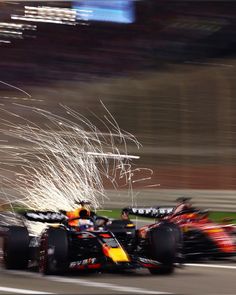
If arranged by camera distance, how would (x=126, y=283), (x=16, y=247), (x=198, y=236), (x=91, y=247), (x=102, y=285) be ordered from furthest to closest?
1. (x=198, y=236)
2. (x=16, y=247)
3. (x=91, y=247)
4. (x=126, y=283)
5. (x=102, y=285)

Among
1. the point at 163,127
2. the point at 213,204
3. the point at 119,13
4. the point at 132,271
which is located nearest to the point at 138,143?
the point at 163,127

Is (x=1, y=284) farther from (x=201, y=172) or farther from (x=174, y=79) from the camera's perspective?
(x=174, y=79)

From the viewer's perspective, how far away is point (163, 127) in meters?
25.6

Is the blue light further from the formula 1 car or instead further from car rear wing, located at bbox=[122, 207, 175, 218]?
the formula 1 car

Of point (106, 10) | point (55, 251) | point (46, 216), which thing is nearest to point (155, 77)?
point (106, 10)

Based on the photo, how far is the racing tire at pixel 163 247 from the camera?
9328 mm

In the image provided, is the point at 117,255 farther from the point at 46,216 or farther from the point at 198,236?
the point at 198,236

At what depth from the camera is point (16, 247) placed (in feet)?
32.3

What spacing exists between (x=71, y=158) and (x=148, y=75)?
14.1 meters

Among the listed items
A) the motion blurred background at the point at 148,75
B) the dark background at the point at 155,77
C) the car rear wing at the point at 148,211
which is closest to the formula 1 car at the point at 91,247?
the car rear wing at the point at 148,211

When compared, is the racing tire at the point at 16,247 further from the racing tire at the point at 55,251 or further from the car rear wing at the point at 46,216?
the racing tire at the point at 55,251

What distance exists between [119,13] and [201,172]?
13300mm

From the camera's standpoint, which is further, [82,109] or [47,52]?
[47,52]

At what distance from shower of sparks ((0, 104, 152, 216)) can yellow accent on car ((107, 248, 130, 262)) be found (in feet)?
13.8
